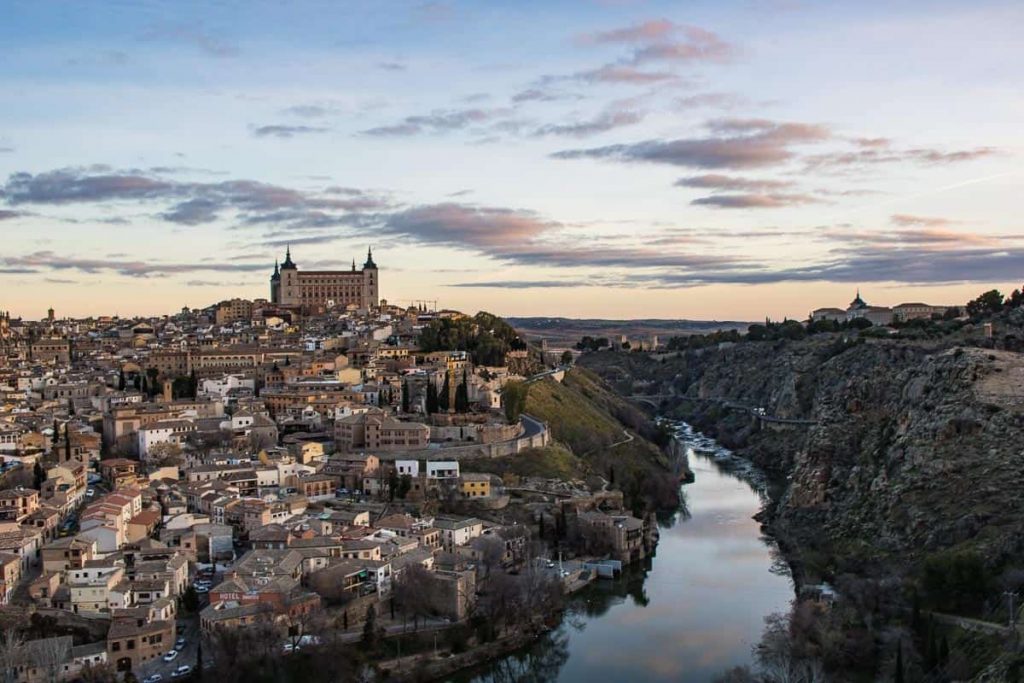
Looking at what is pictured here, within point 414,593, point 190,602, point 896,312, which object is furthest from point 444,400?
point 896,312

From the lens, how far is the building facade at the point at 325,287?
56.8 m

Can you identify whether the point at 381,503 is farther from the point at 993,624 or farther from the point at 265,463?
the point at 993,624

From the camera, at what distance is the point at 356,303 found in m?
57.5

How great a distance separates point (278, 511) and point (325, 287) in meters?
38.2

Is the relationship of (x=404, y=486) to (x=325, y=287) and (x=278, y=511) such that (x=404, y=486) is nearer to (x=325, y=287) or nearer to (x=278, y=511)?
(x=278, y=511)

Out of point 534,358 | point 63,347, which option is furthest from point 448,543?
point 63,347

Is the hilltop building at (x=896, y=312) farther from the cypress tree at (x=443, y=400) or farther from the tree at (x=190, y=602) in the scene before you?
the tree at (x=190, y=602)

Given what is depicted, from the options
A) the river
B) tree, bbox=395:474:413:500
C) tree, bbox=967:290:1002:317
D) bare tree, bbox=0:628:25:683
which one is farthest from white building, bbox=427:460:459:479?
tree, bbox=967:290:1002:317

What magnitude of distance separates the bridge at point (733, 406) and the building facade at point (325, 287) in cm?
1522

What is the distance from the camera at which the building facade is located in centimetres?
5684

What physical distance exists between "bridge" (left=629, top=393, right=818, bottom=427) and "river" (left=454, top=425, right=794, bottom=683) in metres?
11.1

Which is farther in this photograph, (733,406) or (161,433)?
(733,406)

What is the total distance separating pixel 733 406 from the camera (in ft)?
160

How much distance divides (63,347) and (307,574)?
27.7 metres
